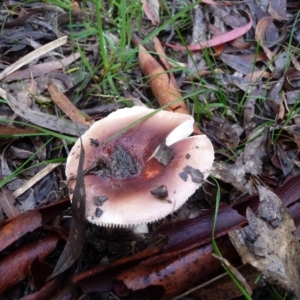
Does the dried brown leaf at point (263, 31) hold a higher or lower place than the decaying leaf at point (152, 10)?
lower

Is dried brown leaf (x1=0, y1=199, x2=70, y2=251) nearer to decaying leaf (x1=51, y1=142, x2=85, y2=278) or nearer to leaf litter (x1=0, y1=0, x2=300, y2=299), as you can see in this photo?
leaf litter (x1=0, y1=0, x2=300, y2=299)

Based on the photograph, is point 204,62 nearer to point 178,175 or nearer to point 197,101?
point 197,101

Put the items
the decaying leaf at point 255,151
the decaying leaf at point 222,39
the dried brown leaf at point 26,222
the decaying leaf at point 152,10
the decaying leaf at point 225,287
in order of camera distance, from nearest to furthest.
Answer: the decaying leaf at point 225,287, the dried brown leaf at point 26,222, the decaying leaf at point 255,151, the decaying leaf at point 222,39, the decaying leaf at point 152,10

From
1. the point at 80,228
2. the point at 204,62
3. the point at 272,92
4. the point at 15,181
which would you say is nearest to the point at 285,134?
the point at 272,92

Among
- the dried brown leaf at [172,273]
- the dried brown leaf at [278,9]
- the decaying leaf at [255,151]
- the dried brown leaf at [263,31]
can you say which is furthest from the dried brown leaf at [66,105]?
the dried brown leaf at [278,9]

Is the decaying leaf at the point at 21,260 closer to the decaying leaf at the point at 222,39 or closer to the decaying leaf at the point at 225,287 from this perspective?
the decaying leaf at the point at 225,287

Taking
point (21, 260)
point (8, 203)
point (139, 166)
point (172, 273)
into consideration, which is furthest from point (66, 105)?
point (172, 273)

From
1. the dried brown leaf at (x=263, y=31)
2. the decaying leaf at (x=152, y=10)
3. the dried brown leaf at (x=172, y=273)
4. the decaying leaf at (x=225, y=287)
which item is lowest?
the decaying leaf at (x=225, y=287)
